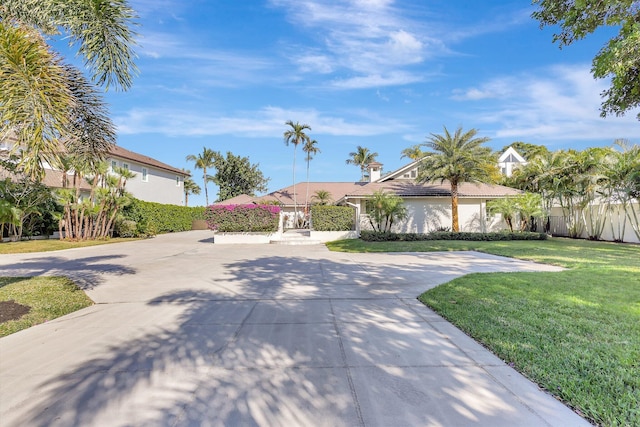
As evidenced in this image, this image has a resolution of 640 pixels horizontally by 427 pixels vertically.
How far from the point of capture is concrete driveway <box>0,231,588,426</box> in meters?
2.37

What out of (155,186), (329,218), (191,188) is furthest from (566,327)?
(191,188)

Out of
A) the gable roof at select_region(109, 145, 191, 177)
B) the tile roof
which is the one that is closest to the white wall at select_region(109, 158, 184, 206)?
the gable roof at select_region(109, 145, 191, 177)

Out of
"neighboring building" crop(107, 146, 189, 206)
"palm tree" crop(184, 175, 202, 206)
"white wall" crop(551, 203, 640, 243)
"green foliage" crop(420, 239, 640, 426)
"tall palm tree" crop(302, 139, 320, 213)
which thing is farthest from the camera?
"palm tree" crop(184, 175, 202, 206)

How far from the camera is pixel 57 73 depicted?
4789 mm

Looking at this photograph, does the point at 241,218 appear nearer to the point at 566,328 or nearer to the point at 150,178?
the point at 150,178

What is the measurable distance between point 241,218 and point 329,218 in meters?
5.70

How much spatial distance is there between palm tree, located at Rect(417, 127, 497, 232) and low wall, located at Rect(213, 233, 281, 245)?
11.4 m

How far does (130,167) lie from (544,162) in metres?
34.3

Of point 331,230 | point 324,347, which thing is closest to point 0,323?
point 324,347

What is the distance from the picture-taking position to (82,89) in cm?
572

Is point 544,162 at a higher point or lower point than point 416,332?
higher

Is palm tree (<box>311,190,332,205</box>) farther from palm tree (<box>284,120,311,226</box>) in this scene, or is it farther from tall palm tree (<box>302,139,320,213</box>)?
tall palm tree (<box>302,139,320,213</box>)

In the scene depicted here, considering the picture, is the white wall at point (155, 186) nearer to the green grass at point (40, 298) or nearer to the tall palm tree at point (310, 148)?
the tall palm tree at point (310, 148)

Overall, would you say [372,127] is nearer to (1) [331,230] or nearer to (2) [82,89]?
(1) [331,230]
